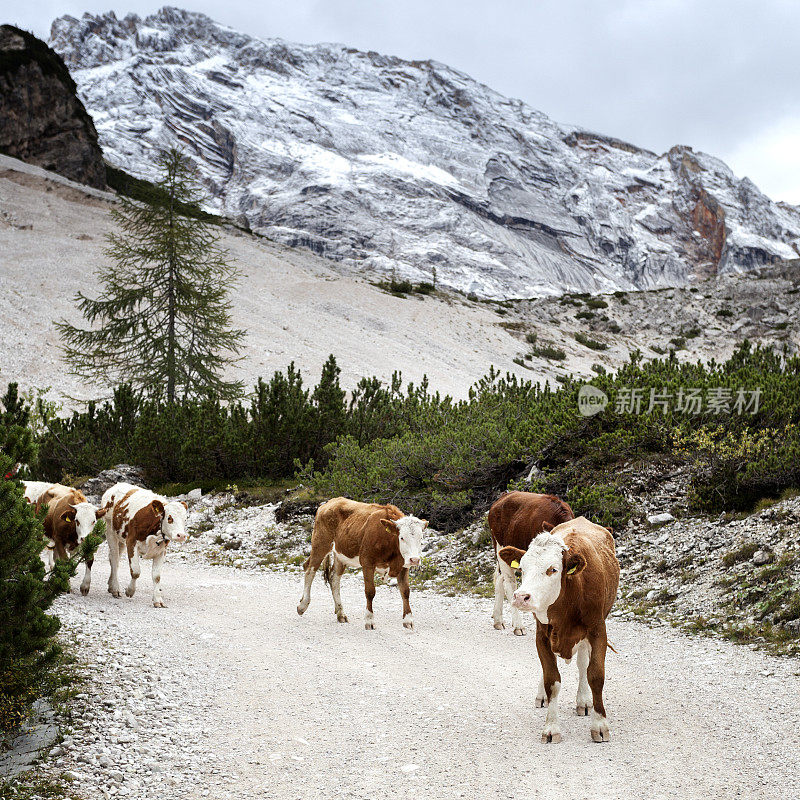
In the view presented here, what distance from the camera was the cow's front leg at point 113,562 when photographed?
892 centimetres

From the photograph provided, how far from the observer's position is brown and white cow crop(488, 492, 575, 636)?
7.39 meters

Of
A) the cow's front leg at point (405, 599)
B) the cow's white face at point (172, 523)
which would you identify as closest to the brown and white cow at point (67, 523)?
the cow's white face at point (172, 523)

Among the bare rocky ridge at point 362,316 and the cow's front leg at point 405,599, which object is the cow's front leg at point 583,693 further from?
the bare rocky ridge at point 362,316

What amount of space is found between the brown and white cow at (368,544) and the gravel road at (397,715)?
0.50 meters

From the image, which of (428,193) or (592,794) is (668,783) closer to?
(592,794)

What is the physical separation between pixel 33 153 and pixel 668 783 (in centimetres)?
7679

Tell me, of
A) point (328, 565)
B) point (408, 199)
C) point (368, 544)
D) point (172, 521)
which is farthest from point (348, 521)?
point (408, 199)

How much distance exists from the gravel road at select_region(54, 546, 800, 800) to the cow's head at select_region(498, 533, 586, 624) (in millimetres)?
1083

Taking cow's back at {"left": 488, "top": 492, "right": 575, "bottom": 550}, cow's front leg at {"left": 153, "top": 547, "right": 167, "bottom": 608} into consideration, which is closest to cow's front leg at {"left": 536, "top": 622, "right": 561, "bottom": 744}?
cow's back at {"left": 488, "top": 492, "right": 575, "bottom": 550}

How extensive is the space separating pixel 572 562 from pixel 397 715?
6.57 feet

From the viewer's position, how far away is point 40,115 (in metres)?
66.5

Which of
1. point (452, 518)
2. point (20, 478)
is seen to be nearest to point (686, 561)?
point (452, 518)

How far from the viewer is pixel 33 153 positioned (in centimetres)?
6594

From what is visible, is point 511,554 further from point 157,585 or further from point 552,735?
point 157,585
